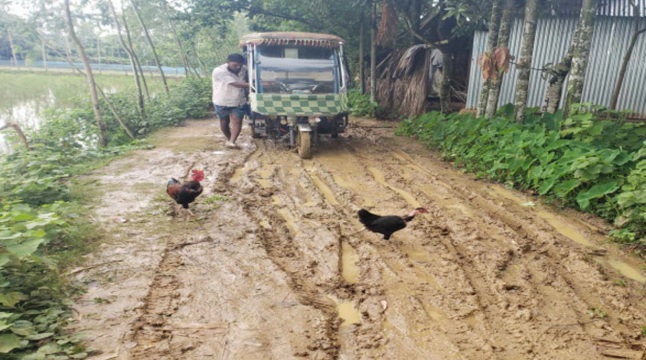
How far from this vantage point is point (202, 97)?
1565 centimetres

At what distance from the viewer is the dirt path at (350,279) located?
2916 mm

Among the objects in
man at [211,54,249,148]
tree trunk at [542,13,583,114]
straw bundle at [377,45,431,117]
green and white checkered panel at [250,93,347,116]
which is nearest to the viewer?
tree trunk at [542,13,583,114]

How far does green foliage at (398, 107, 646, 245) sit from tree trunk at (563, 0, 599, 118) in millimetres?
312

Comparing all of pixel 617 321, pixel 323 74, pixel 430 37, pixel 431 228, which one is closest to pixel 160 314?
pixel 431 228

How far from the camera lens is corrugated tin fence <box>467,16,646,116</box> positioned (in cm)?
985

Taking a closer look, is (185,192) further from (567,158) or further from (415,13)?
(415,13)

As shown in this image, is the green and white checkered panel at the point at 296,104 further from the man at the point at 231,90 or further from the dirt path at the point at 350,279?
the dirt path at the point at 350,279

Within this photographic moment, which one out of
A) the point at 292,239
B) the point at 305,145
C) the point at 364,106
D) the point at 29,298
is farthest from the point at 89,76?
the point at 364,106

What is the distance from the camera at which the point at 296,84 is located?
8.80 metres

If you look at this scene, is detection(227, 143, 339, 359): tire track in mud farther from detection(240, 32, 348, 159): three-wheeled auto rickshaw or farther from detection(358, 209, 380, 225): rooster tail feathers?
detection(240, 32, 348, 159): three-wheeled auto rickshaw

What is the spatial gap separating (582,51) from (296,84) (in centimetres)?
504

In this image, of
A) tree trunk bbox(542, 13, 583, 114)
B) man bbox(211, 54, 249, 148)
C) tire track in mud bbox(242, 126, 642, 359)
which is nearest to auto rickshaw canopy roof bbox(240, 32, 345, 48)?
man bbox(211, 54, 249, 148)

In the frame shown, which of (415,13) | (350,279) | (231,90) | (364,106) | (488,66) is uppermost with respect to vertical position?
(415,13)

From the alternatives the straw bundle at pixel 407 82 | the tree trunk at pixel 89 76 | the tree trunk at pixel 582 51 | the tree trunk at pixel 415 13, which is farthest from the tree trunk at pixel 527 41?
the tree trunk at pixel 89 76
